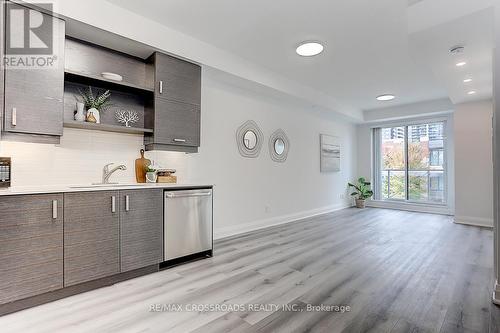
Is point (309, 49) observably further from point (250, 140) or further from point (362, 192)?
point (362, 192)

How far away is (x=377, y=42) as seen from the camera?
3.30 meters

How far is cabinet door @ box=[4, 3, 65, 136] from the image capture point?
2.14 meters

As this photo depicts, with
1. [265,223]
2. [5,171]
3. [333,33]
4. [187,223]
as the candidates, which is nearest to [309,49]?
[333,33]

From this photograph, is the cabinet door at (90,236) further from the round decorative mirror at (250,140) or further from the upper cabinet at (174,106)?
the round decorative mirror at (250,140)

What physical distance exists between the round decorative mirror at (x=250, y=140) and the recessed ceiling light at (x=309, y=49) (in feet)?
5.24

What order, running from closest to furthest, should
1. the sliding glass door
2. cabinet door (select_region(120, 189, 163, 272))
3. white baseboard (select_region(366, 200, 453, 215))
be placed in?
cabinet door (select_region(120, 189, 163, 272)), white baseboard (select_region(366, 200, 453, 215)), the sliding glass door

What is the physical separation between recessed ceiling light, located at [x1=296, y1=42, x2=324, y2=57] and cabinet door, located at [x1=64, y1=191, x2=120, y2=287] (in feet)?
9.28

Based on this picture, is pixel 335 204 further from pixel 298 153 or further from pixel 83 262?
pixel 83 262

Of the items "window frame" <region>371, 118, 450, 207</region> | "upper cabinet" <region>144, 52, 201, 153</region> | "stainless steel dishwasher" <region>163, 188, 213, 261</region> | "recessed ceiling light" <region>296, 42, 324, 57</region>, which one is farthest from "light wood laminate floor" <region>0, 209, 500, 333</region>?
"window frame" <region>371, 118, 450, 207</region>

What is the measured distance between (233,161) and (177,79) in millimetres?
1690

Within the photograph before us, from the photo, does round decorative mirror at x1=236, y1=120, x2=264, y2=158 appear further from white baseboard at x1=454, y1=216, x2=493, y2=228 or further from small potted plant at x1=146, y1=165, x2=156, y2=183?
white baseboard at x1=454, y1=216, x2=493, y2=228

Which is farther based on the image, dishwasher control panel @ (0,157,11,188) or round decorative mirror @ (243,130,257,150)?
round decorative mirror @ (243,130,257,150)

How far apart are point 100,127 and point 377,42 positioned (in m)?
3.41

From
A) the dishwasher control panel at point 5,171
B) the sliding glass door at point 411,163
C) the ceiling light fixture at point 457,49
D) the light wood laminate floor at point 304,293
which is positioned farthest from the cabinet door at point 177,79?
the sliding glass door at point 411,163
